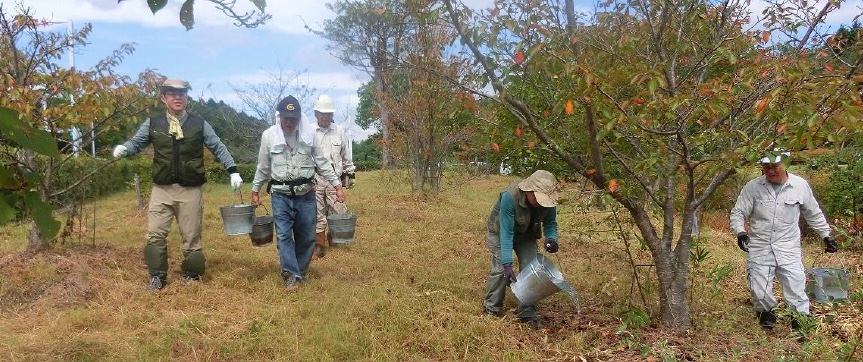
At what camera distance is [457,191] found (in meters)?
14.5

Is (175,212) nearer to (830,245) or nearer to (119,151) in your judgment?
(119,151)

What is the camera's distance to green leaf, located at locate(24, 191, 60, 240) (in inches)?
55.5

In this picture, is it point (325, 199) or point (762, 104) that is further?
point (325, 199)

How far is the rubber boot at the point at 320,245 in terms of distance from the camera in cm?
618

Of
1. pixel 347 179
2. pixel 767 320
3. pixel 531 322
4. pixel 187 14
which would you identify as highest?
pixel 187 14

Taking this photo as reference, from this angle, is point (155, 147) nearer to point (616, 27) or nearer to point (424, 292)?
point (424, 292)

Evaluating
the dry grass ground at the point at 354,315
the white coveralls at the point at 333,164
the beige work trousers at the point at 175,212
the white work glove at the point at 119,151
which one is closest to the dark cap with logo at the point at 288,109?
the beige work trousers at the point at 175,212

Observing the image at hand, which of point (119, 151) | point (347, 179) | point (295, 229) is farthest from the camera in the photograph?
point (347, 179)

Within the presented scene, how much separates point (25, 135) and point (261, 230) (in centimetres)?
378

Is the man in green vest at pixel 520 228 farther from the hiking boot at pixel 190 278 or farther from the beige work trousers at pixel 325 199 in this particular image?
the beige work trousers at pixel 325 199

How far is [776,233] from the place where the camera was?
4395 millimetres

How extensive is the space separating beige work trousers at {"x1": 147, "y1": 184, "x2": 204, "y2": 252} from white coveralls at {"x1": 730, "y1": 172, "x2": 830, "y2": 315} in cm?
401

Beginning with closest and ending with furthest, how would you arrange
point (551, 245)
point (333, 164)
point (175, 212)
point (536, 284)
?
1. point (536, 284)
2. point (551, 245)
3. point (175, 212)
4. point (333, 164)

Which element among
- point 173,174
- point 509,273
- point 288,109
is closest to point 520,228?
point 509,273
